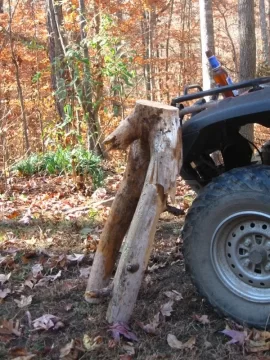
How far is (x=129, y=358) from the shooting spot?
3018mm

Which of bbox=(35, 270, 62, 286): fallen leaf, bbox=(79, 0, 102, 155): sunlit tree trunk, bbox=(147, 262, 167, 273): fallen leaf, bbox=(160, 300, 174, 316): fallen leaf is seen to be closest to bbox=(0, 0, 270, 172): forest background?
Result: bbox=(79, 0, 102, 155): sunlit tree trunk

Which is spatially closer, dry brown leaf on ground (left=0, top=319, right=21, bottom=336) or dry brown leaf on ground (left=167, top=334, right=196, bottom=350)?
dry brown leaf on ground (left=167, top=334, right=196, bottom=350)

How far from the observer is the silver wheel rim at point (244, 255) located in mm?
3240

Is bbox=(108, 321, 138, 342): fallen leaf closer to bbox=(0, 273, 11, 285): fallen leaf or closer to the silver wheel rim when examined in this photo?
the silver wheel rim

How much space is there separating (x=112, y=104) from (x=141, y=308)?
8801mm

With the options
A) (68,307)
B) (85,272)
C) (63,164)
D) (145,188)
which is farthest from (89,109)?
(145,188)

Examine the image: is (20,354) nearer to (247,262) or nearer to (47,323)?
(47,323)

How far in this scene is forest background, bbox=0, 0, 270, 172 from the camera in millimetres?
9781

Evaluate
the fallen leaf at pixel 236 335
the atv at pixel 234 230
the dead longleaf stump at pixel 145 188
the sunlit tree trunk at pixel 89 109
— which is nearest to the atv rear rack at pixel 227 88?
the atv at pixel 234 230

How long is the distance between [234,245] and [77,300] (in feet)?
4.35

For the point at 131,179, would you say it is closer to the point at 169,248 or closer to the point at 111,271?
the point at 111,271

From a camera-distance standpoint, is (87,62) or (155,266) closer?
(155,266)

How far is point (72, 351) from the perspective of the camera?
3115 mm

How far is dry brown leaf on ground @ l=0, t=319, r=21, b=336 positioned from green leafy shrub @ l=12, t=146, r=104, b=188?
4.58 meters
